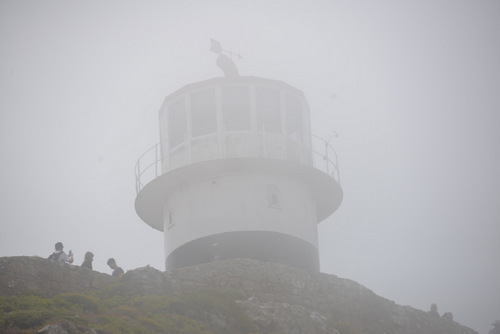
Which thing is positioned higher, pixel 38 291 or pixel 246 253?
pixel 246 253

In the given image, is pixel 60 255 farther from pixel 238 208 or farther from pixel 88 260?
pixel 238 208

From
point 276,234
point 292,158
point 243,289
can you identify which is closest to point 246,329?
point 243,289

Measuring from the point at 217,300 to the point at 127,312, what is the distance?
10.1 ft

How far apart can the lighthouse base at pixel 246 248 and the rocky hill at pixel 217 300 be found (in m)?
1.84

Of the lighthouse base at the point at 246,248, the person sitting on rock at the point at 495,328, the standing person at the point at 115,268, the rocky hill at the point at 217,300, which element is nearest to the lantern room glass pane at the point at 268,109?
the lighthouse base at the point at 246,248

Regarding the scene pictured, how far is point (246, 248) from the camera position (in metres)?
26.5

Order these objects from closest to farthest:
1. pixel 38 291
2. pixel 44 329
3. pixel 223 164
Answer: pixel 44 329 < pixel 38 291 < pixel 223 164

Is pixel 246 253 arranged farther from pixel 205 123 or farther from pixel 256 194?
pixel 205 123

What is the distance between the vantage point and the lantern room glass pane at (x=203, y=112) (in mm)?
28312

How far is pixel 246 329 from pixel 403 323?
7.67m

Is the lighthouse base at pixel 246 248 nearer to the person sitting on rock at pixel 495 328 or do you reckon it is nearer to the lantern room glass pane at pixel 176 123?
the lantern room glass pane at pixel 176 123

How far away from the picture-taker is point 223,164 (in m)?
27.2

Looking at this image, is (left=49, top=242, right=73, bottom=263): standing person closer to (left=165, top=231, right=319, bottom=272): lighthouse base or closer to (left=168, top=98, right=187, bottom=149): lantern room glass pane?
(left=165, top=231, right=319, bottom=272): lighthouse base

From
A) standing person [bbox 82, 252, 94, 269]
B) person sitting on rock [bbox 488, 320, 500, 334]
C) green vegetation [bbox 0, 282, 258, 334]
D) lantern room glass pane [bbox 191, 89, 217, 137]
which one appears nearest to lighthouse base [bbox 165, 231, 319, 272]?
lantern room glass pane [bbox 191, 89, 217, 137]
